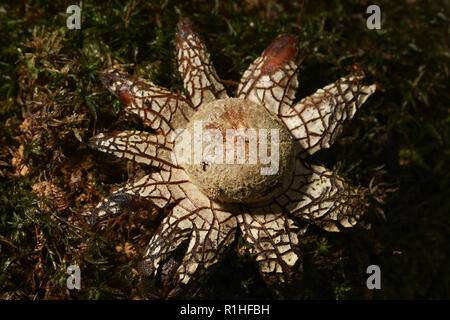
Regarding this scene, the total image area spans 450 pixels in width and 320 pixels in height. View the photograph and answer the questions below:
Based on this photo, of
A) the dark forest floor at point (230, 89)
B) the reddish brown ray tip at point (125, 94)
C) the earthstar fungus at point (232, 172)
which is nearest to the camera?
the earthstar fungus at point (232, 172)

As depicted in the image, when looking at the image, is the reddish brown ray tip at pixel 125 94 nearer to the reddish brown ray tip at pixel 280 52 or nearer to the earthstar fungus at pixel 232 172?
the earthstar fungus at pixel 232 172

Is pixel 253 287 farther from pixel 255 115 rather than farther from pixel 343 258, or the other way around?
pixel 255 115

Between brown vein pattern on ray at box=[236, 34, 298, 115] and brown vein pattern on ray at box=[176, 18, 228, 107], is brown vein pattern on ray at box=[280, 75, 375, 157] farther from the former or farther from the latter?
brown vein pattern on ray at box=[176, 18, 228, 107]

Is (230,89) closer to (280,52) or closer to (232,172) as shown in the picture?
(280,52)

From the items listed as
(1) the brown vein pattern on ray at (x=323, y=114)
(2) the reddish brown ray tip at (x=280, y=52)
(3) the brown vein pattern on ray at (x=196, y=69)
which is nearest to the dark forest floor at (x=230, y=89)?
(2) the reddish brown ray tip at (x=280, y=52)

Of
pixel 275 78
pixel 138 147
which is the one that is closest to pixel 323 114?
pixel 275 78

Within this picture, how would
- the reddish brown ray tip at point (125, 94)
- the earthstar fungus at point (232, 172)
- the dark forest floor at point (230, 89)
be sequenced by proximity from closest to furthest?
the earthstar fungus at point (232, 172) < the reddish brown ray tip at point (125, 94) < the dark forest floor at point (230, 89)

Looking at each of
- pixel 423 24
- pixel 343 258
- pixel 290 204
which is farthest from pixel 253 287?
pixel 423 24
